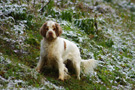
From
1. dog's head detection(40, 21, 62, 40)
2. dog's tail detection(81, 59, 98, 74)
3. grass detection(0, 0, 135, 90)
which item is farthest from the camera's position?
dog's tail detection(81, 59, 98, 74)

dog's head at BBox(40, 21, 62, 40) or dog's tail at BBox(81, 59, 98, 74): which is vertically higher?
dog's head at BBox(40, 21, 62, 40)

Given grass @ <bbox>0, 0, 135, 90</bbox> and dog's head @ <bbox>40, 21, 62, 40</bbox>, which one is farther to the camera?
dog's head @ <bbox>40, 21, 62, 40</bbox>

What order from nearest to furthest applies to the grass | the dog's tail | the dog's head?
the grass → the dog's head → the dog's tail

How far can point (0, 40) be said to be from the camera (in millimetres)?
5234

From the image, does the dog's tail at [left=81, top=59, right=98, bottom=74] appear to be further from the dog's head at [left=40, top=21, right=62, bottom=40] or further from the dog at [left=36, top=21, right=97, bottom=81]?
the dog's head at [left=40, top=21, right=62, bottom=40]

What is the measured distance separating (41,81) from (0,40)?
1765 millimetres

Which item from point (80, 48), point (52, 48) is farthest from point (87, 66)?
point (52, 48)

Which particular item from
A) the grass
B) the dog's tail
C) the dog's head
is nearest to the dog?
the dog's head

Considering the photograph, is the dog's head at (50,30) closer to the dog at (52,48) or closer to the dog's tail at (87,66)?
the dog at (52,48)

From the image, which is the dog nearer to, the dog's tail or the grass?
the grass

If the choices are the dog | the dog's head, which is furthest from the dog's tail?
the dog's head

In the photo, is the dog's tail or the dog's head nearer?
the dog's head

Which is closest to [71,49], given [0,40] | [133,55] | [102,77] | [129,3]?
[102,77]

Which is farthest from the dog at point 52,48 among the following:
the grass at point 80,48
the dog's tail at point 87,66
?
the dog's tail at point 87,66
